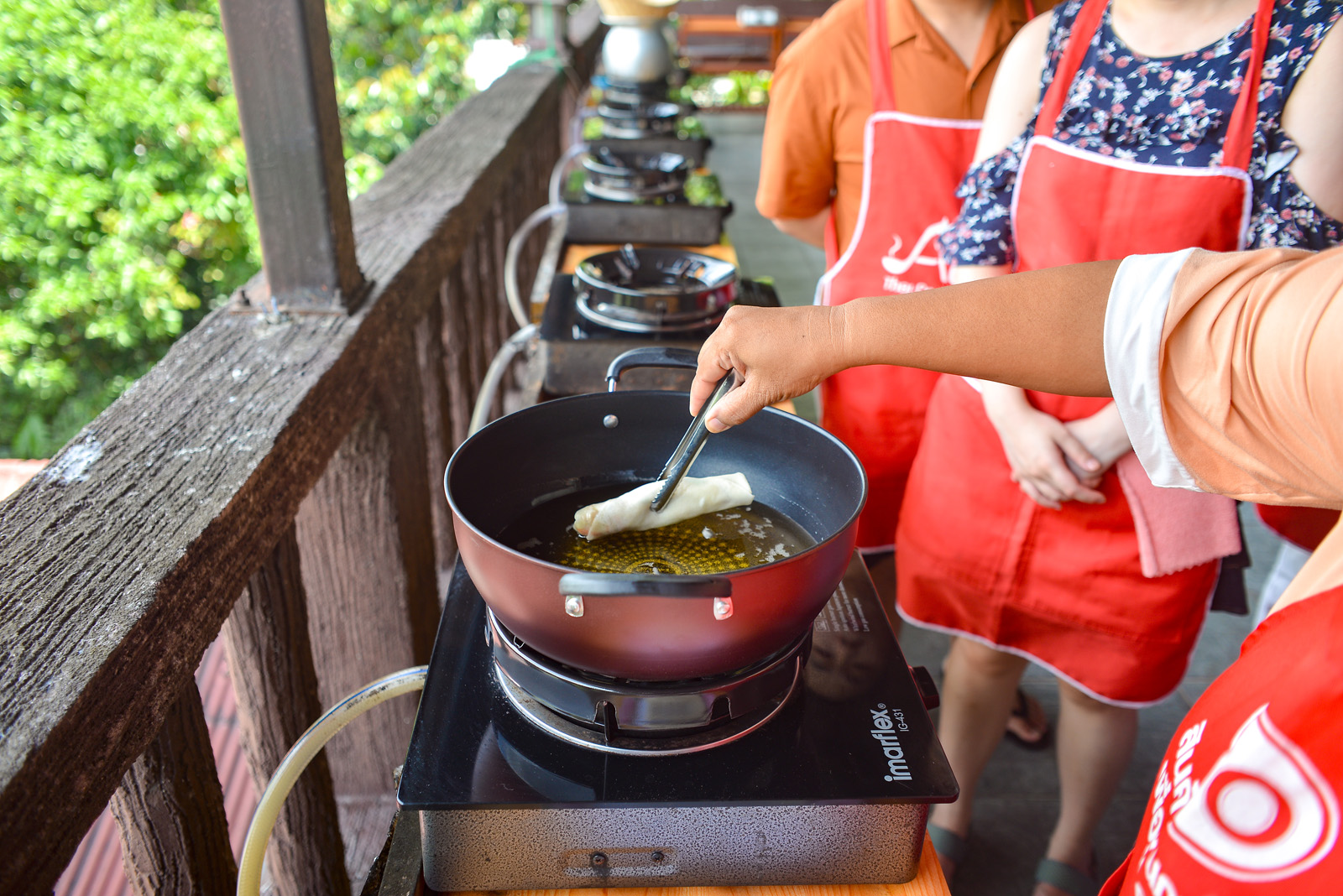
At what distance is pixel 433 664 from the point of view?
35.0 inches

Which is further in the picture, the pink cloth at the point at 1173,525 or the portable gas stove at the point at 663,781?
the pink cloth at the point at 1173,525

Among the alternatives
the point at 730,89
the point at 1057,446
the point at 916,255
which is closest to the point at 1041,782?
the point at 1057,446

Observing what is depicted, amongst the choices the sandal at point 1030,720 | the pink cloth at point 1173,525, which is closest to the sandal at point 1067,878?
the sandal at point 1030,720

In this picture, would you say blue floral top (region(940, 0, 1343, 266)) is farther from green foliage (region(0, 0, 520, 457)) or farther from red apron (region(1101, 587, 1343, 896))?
green foliage (region(0, 0, 520, 457))

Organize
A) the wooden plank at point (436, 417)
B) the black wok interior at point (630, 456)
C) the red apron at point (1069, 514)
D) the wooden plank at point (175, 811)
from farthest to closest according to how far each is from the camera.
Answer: the wooden plank at point (436, 417), the red apron at point (1069, 514), the black wok interior at point (630, 456), the wooden plank at point (175, 811)

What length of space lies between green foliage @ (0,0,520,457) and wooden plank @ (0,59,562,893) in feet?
24.5

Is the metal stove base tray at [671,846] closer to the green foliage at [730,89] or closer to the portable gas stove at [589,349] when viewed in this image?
the portable gas stove at [589,349]

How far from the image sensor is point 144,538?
857 mm

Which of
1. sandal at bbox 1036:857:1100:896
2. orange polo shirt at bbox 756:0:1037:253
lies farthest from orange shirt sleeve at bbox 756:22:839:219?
sandal at bbox 1036:857:1100:896

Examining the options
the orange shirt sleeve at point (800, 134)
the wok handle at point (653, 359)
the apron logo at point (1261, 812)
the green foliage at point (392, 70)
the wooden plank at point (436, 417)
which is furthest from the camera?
the green foliage at point (392, 70)

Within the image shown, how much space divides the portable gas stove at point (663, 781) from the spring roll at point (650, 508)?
0.54 feet

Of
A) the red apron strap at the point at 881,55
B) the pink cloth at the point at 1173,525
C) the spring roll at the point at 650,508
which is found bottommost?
the pink cloth at the point at 1173,525

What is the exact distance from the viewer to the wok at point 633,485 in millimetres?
692

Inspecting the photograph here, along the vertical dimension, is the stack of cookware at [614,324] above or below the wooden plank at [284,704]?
above
